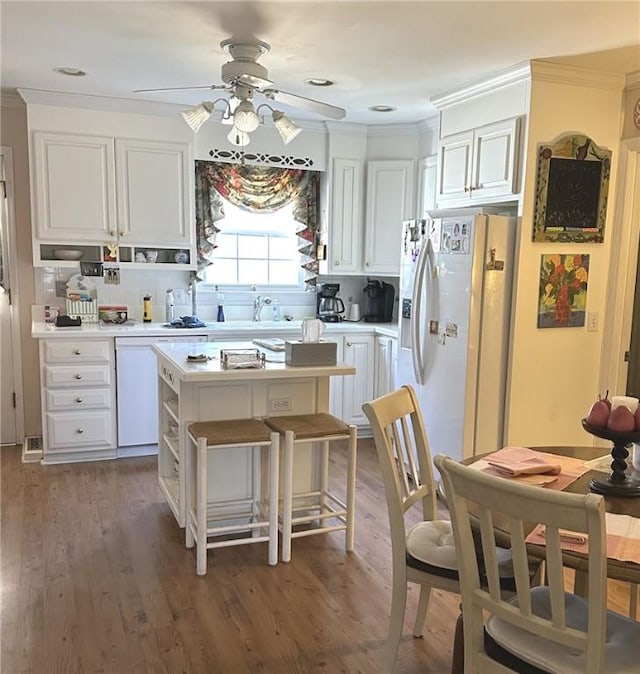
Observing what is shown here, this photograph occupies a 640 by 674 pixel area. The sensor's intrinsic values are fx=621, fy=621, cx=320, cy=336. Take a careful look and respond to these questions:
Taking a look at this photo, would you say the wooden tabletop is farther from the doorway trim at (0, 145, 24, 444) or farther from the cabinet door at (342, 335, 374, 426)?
the doorway trim at (0, 145, 24, 444)

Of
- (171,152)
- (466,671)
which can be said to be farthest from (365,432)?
(466,671)

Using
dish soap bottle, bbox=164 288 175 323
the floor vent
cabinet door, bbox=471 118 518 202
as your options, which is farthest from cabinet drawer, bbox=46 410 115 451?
cabinet door, bbox=471 118 518 202

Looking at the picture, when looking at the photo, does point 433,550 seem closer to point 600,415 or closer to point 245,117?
point 600,415

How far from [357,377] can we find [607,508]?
3322 millimetres

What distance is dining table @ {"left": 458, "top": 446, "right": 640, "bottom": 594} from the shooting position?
57.7 inches

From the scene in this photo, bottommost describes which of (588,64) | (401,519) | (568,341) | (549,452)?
(401,519)

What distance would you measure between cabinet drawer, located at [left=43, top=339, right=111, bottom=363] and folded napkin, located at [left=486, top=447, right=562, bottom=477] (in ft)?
9.78

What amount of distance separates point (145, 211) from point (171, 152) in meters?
0.48

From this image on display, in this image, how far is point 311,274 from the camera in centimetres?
543

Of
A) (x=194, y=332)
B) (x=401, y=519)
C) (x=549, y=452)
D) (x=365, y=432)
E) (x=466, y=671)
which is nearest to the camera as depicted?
(x=466, y=671)

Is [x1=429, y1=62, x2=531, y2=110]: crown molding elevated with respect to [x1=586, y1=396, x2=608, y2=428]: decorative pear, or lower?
elevated

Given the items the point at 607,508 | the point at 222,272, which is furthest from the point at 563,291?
the point at 222,272

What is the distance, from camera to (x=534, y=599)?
5.93 ft

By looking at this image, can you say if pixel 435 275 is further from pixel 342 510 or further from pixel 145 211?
pixel 145 211
